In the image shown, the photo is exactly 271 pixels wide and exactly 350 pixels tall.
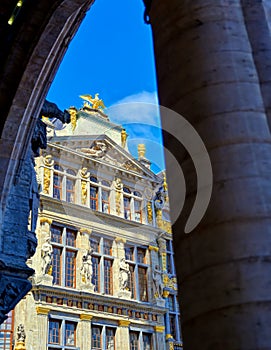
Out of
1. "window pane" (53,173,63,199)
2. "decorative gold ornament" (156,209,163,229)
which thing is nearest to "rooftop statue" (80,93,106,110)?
"window pane" (53,173,63,199)

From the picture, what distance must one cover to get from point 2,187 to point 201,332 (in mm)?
8566

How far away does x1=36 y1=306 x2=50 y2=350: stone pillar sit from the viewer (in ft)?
71.7

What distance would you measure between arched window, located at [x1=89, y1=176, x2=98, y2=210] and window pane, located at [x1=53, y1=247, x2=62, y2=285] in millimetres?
3495

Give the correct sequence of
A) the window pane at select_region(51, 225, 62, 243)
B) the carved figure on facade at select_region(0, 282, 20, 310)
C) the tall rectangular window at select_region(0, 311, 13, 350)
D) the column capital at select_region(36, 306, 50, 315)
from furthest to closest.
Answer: the window pane at select_region(51, 225, 62, 243) → the column capital at select_region(36, 306, 50, 315) → the tall rectangular window at select_region(0, 311, 13, 350) → the carved figure on facade at select_region(0, 282, 20, 310)

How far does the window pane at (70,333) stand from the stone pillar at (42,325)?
4.15 feet

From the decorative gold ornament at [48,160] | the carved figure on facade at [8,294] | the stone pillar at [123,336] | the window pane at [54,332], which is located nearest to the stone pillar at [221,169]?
the carved figure on facade at [8,294]

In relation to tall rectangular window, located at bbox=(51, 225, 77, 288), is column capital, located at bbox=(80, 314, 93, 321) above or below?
below

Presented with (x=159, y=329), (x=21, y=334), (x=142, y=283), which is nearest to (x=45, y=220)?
(x=21, y=334)

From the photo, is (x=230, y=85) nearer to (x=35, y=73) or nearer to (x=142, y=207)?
(x=35, y=73)

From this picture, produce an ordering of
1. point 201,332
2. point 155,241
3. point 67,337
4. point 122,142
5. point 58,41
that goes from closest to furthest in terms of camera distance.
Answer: point 201,332 → point 58,41 → point 67,337 → point 155,241 → point 122,142

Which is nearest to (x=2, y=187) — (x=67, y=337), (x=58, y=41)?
(x=58, y=41)

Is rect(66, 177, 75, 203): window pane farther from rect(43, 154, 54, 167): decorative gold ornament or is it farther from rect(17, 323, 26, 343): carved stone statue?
rect(17, 323, 26, 343): carved stone statue

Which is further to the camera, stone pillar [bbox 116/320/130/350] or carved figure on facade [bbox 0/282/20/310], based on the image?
stone pillar [bbox 116/320/130/350]

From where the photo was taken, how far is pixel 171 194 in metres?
3.38
